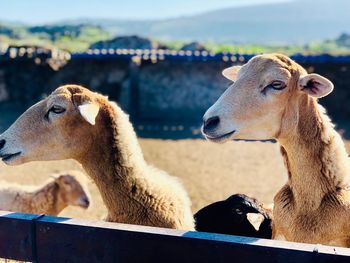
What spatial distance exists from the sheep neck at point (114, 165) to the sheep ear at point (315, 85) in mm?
1434

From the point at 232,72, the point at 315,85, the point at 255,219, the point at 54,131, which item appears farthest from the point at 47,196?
the point at 315,85

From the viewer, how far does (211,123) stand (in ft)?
11.5

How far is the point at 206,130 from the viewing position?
11.4 feet

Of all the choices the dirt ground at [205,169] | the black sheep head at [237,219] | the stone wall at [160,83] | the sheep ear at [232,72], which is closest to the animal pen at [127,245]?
the black sheep head at [237,219]

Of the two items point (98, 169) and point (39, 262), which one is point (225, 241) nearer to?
point (39, 262)

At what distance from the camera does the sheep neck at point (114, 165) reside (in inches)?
150

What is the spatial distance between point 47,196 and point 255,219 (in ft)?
12.1

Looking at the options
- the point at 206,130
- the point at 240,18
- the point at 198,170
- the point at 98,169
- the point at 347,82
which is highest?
the point at 240,18

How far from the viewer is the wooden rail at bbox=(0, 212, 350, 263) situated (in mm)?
2111

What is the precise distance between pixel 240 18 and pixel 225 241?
7325 inches

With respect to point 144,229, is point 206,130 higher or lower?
higher

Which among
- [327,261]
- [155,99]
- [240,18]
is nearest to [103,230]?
[327,261]

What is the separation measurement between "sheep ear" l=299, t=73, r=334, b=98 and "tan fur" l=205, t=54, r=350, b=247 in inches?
0.8

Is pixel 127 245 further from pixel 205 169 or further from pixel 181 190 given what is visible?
pixel 205 169
